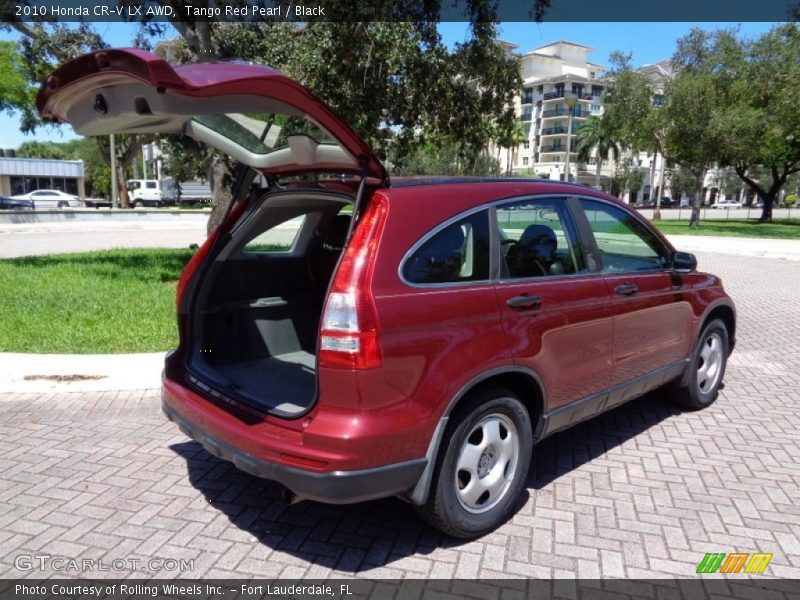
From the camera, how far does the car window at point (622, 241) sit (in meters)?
4.12

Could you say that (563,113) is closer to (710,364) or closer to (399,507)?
(710,364)

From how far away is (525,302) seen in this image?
3293 mm

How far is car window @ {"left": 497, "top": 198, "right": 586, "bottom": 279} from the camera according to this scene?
138 inches

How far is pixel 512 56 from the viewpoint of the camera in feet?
43.0

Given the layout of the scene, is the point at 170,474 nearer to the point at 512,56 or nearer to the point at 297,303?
the point at 297,303

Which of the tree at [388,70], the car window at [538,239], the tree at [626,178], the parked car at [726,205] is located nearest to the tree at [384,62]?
the tree at [388,70]

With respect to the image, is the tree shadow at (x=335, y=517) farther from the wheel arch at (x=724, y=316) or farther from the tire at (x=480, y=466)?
the wheel arch at (x=724, y=316)

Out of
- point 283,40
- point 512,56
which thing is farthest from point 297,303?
point 512,56

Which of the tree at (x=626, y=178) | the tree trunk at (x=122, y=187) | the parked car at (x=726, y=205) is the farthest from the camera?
the parked car at (x=726, y=205)

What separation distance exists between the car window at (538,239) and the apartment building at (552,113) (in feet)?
274

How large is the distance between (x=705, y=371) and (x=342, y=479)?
3782mm

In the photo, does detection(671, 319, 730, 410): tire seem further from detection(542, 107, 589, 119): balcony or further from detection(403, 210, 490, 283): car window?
detection(542, 107, 589, 119): balcony

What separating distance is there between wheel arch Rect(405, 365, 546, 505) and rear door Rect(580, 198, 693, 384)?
30.7 inches

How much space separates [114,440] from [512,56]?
11366 millimetres
